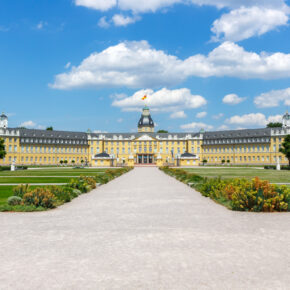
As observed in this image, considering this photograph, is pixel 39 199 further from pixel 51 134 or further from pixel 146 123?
pixel 146 123

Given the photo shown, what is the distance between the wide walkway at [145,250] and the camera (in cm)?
632

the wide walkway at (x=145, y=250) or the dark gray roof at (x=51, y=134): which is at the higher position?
the dark gray roof at (x=51, y=134)

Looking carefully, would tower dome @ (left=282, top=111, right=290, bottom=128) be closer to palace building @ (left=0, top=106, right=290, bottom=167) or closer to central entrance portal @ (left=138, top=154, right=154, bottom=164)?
palace building @ (left=0, top=106, right=290, bottom=167)

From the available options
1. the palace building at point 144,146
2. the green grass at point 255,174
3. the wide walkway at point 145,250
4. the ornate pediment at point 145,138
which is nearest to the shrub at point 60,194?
the wide walkway at point 145,250

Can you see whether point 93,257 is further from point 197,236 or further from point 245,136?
point 245,136

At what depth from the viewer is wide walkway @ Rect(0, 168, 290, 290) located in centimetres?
632

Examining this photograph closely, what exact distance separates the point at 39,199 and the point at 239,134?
12076 cm

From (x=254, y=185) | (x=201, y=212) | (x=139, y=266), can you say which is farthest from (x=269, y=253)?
(x=254, y=185)

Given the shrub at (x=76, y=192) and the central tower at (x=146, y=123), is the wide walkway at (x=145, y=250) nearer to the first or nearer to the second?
the shrub at (x=76, y=192)

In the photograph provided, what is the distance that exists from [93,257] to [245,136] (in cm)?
12407

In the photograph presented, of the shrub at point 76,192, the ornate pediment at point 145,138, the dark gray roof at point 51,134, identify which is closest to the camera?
the shrub at point 76,192

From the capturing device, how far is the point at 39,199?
52.2 feet

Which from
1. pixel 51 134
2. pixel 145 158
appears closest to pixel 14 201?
pixel 51 134

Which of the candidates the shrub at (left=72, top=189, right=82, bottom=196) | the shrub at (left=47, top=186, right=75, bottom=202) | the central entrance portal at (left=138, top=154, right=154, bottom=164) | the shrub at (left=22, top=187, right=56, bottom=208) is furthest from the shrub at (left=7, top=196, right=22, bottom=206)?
the central entrance portal at (left=138, top=154, right=154, bottom=164)
